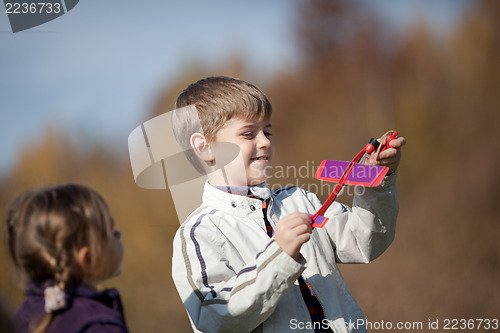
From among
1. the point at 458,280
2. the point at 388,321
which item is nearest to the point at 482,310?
the point at 458,280

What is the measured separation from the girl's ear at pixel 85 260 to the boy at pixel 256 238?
0.30 meters

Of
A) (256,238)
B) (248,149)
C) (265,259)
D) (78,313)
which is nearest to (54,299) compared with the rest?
(78,313)

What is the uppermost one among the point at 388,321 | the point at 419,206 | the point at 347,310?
the point at 347,310

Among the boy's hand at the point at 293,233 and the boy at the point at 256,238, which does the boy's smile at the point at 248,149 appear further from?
the boy's hand at the point at 293,233

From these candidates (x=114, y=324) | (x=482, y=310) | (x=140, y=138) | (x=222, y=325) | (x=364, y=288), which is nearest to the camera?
(x=114, y=324)

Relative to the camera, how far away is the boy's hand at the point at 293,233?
1.18m

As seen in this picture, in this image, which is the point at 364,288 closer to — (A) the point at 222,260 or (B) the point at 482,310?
(B) the point at 482,310

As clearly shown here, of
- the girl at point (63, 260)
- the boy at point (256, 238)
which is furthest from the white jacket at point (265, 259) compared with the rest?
the girl at point (63, 260)

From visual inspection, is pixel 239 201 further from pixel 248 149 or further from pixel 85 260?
pixel 85 260

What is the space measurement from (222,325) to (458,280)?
10.6 feet

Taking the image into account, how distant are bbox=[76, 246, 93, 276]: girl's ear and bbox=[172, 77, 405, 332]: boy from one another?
0.30 meters

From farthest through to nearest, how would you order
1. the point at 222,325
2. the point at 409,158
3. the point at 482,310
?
the point at 409,158 < the point at 482,310 < the point at 222,325

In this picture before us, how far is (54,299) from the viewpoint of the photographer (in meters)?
0.99

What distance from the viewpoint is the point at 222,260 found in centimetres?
132
